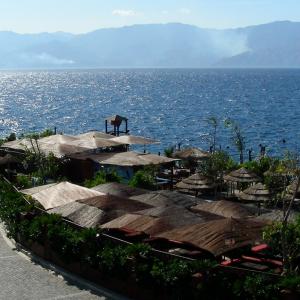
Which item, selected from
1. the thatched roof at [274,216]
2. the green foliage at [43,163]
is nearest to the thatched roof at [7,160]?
the green foliage at [43,163]

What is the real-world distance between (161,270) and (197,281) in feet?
3.61

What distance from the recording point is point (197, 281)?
605 inches

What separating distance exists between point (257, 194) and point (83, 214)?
377 inches

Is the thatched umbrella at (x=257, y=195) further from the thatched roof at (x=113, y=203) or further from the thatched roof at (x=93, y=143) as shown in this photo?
the thatched roof at (x=93, y=143)

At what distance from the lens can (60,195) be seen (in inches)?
904

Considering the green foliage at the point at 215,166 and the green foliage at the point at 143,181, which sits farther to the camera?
the green foliage at the point at 215,166

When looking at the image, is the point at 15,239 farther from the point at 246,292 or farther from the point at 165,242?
the point at 246,292

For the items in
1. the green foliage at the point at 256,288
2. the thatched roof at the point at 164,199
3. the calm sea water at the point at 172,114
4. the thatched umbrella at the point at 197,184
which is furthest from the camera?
the calm sea water at the point at 172,114

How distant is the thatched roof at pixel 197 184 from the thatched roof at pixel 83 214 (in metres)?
9.19

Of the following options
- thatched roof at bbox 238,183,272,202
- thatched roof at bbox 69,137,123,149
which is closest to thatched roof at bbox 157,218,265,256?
thatched roof at bbox 238,183,272,202

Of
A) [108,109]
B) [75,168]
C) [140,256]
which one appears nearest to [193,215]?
[140,256]

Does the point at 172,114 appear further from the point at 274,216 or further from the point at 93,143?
the point at 274,216

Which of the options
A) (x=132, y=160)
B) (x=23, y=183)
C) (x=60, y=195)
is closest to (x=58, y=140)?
(x=132, y=160)

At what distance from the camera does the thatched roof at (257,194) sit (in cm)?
2683
